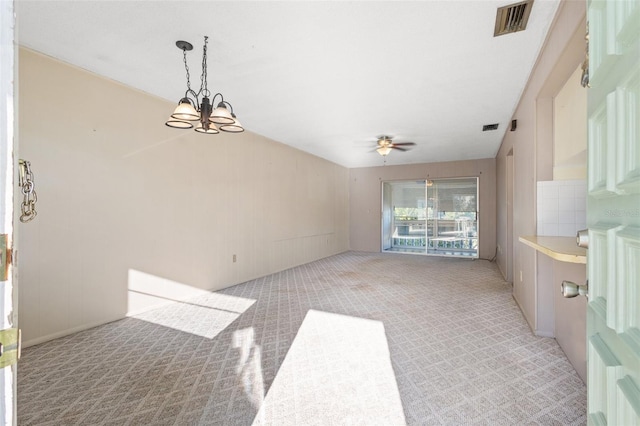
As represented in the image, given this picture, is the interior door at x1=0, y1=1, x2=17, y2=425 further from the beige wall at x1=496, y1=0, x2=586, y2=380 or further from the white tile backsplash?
the white tile backsplash

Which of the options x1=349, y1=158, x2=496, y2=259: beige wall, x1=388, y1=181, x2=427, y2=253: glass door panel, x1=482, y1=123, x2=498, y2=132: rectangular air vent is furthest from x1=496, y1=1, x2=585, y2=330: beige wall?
x1=388, y1=181, x2=427, y2=253: glass door panel

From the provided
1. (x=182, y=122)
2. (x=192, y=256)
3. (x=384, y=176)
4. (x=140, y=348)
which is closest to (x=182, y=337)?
(x=140, y=348)

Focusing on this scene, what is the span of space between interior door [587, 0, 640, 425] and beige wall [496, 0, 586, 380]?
1.56 m

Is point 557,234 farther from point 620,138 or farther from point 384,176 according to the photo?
point 384,176

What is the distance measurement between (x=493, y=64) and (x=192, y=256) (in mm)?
4112

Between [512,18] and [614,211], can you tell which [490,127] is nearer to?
[512,18]

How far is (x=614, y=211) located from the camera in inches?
27.0

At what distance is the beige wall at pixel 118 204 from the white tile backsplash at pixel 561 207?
396 cm

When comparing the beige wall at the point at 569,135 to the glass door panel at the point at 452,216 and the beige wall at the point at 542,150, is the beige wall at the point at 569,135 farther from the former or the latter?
the glass door panel at the point at 452,216

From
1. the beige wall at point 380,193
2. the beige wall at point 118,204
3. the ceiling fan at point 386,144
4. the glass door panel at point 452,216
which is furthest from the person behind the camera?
the glass door panel at point 452,216

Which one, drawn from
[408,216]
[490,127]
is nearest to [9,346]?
[490,127]

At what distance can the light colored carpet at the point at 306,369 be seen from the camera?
176cm

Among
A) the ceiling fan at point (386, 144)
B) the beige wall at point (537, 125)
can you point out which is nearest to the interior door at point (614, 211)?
the beige wall at point (537, 125)

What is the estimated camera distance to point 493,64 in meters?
2.87
